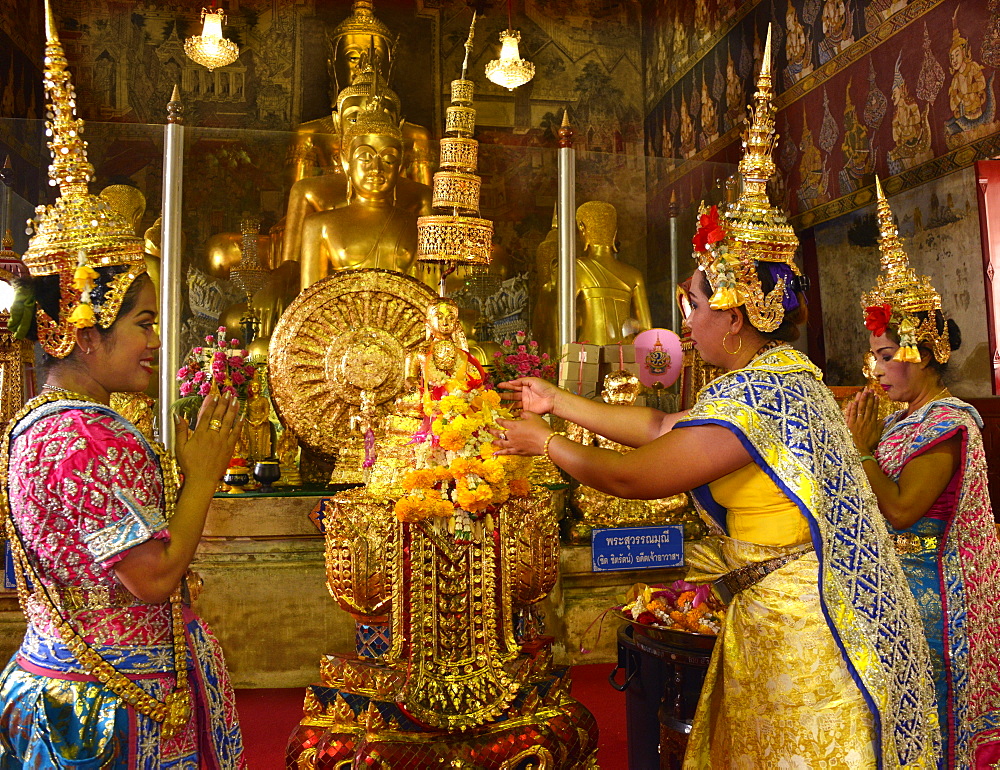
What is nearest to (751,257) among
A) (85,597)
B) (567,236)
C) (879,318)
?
(879,318)

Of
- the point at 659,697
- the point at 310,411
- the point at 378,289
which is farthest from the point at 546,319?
the point at 659,697

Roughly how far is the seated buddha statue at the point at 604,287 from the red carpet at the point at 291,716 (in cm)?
265

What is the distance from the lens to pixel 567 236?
598 cm

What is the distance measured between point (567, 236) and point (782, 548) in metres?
4.52

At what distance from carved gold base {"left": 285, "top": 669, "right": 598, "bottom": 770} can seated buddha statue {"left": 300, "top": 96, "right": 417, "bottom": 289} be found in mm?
3715

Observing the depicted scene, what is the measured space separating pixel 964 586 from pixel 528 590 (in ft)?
4.62

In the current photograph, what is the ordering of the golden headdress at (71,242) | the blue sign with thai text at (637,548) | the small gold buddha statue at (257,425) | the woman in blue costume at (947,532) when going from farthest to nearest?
1. the small gold buddha statue at (257,425)
2. the blue sign with thai text at (637,548)
3. the woman in blue costume at (947,532)
4. the golden headdress at (71,242)

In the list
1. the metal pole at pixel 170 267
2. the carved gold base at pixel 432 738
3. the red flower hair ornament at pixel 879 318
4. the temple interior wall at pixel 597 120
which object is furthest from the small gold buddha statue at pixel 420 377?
the metal pole at pixel 170 267

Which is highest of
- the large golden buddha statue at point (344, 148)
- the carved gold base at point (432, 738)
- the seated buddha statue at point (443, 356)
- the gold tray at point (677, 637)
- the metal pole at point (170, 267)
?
the large golden buddha statue at point (344, 148)

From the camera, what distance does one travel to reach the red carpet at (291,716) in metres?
3.31

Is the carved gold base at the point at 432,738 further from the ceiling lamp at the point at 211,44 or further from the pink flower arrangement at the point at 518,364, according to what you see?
the ceiling lamp at the point at 211,44

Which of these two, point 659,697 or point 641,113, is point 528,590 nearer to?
point 659,697

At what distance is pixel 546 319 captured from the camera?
6199mm

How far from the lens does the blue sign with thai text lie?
14.7ft
